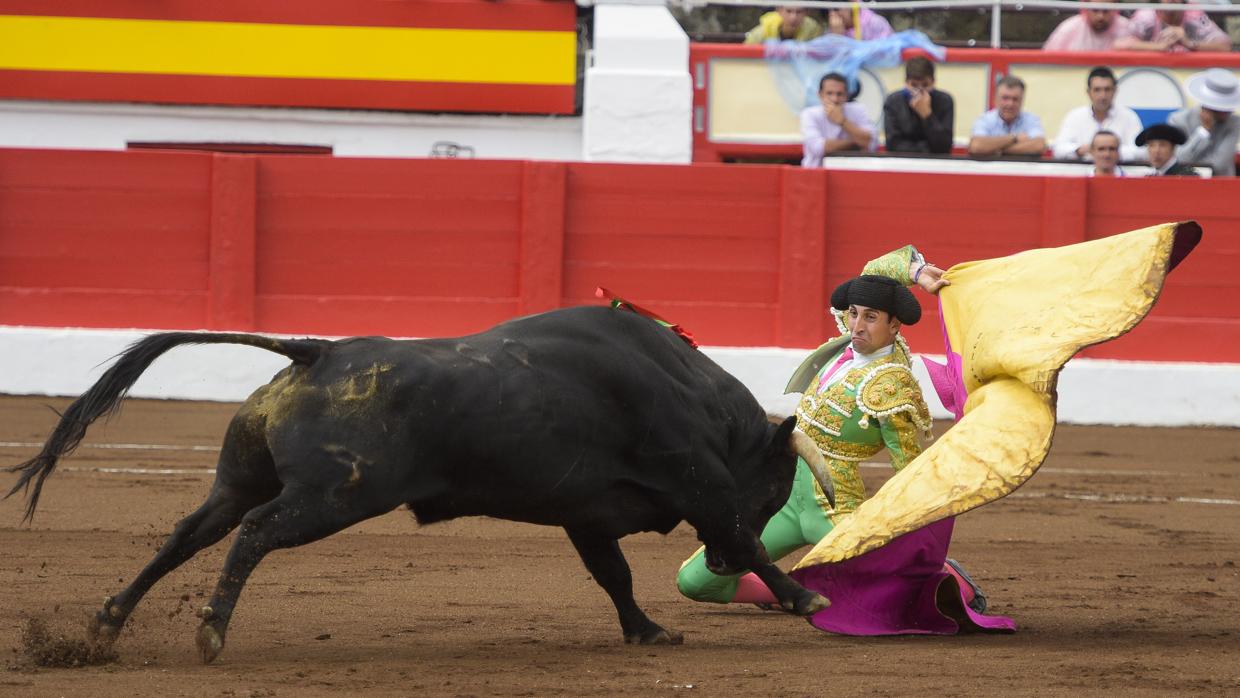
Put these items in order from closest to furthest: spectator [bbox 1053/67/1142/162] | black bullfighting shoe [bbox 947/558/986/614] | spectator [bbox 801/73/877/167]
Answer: black bullfighting shoe [bbox 947/558/986/614] → spectator [bbox 801/73/877/167] → spectator [bbox 1053/67/1142/162]

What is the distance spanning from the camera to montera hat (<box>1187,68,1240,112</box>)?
981cm

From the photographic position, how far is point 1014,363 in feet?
13.7

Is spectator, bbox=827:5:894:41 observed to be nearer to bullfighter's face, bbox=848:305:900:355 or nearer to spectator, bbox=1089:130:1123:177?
spectator, bbox=1089:130:1123:177

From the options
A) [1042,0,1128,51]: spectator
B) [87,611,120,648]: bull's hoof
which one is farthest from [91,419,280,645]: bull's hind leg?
[1042,0,1128,51]: spectator

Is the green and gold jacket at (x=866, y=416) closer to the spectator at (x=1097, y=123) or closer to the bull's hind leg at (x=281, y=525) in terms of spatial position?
the bull's hind leg at (x=281, y=525)

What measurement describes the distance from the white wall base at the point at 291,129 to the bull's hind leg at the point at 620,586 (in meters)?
7.39

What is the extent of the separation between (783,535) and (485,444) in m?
1.06

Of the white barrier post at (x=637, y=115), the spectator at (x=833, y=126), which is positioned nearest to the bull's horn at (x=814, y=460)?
the spectator at (x=833, y=126)

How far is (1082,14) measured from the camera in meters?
11.8

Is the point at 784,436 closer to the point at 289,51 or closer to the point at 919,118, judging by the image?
the point at 919,118

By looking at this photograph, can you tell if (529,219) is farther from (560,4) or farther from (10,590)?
(10,590)

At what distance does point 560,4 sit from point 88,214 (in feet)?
11.5

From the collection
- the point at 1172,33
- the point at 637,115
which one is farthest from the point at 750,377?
the point at 1172,33

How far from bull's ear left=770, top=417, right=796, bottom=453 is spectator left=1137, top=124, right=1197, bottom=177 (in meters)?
6.14
